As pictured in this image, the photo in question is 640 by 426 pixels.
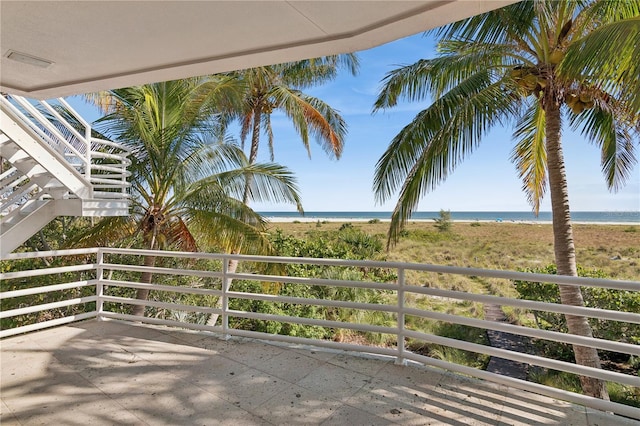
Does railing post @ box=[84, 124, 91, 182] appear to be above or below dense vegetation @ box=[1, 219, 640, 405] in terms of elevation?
above

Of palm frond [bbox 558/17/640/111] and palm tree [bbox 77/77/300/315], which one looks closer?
palm frond [bbox 558/17/640/111]

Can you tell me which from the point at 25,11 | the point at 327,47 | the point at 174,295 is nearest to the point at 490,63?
the point at 327,47

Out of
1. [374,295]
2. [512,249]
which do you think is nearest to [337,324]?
[374,295]

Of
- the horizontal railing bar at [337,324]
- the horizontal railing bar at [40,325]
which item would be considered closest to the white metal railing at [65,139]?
the horizontal railing bar at [40,325]

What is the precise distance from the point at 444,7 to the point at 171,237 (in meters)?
5.45

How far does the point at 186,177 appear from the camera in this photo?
5711 millimetres

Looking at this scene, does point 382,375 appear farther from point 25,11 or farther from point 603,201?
point 603,201

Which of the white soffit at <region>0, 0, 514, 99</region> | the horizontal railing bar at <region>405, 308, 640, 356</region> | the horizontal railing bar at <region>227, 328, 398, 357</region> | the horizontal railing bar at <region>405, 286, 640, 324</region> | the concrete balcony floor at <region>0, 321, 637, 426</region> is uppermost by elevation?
the white soffit at <region>0, 0, 514, 99</region>

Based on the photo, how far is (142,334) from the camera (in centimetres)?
364

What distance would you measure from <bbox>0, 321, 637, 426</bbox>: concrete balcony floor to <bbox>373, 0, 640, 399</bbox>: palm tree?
1.63m

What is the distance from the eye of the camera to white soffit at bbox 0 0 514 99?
1.61 meters

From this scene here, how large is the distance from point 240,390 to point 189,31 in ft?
7.90

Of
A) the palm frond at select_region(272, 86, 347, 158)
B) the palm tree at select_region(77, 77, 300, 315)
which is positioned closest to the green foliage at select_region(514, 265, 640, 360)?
the palm frond at select_region(272, 86, 347, 158)

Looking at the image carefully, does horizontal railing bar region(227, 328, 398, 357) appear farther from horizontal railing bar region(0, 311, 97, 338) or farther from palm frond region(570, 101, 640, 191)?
palm frond region(570, 101, 640, 191)
